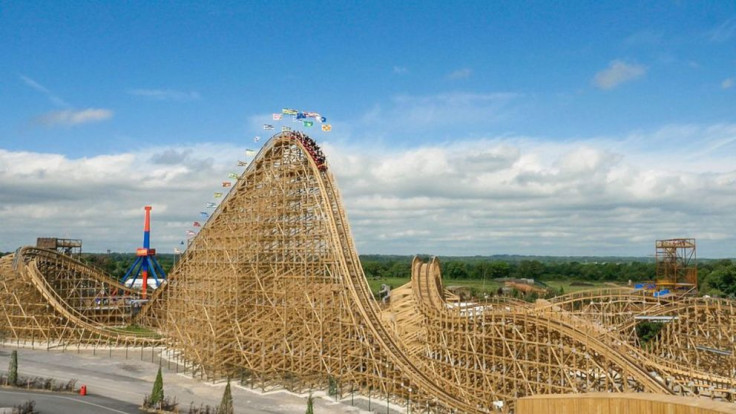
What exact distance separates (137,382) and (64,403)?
4.84 meters

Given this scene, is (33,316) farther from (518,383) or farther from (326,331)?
(518,383)

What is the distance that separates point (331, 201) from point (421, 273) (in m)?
6.01

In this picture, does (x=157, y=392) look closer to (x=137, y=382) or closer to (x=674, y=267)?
(x=137, y=382)

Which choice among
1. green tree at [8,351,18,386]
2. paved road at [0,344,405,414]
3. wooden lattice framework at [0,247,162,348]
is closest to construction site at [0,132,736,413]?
wooden lattice framework at [0,247,162,348]

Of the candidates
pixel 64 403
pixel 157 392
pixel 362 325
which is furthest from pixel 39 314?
pixel 362 325

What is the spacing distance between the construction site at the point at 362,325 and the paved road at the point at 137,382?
3.79 feet

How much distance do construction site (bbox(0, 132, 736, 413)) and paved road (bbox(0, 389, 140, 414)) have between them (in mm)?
5448

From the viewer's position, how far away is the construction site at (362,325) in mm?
19719

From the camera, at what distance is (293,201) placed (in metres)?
29.6

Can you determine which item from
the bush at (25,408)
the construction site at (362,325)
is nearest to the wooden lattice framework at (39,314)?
the construction site at (362,325)

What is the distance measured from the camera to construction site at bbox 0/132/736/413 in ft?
64.7

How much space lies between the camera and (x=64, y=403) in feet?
81.1

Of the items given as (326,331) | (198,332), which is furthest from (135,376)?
(326,331)

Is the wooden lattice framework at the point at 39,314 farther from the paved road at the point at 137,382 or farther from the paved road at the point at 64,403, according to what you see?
the paved road at the point at 64,403
